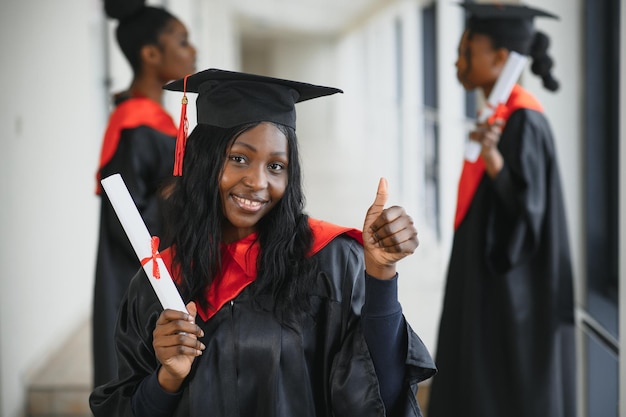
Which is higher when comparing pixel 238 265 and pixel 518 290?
pixel 238 265

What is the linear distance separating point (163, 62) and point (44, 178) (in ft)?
4.09

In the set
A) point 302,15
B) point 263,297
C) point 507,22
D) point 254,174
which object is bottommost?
point 263,297

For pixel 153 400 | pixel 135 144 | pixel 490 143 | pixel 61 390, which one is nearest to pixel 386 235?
pixel 153 400

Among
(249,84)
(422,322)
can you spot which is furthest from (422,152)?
(249,84)

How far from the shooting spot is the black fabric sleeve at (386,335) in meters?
1.36

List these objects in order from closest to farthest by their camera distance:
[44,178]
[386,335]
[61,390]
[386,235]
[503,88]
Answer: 1. [386,235]
2. [386,335]
3. [503,88]
4. [61,390]
5. [44,178]

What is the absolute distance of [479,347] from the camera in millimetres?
2723

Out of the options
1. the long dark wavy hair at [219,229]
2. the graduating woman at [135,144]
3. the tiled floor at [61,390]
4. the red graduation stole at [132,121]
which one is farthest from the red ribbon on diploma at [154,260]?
the tiled floor at [61,390]

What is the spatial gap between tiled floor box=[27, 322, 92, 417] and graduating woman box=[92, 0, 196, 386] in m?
0.88

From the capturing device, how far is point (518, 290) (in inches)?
107

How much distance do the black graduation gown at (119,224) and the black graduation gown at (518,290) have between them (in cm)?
104

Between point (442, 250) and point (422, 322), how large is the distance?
80.0 inches

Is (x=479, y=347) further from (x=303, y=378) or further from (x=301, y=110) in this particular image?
(x=301, y=110)

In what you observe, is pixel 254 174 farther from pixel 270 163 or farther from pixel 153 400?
pixel 153 400
